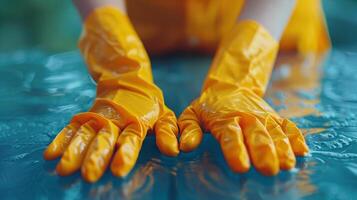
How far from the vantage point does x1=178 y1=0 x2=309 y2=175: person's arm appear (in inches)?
29.8

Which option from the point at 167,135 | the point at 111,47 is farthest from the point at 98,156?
the point at 111,47

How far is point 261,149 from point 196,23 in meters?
0.98

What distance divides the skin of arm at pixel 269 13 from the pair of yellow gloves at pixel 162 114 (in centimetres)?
3

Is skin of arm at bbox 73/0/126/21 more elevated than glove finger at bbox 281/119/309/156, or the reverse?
glove finger at bbox 281/119/309/156

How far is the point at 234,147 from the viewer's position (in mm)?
760

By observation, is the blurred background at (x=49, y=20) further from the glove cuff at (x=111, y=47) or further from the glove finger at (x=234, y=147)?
the glove finger at (x=234, y=147)

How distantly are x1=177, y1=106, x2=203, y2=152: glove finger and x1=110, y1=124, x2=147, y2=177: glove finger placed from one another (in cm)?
9

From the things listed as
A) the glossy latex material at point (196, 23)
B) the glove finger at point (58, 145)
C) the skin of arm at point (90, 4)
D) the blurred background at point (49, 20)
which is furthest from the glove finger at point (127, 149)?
the blurred background at point (49, 20)

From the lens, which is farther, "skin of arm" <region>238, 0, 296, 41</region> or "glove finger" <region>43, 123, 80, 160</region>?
"skin of arm" <region>238, 0, 296, 41</region>

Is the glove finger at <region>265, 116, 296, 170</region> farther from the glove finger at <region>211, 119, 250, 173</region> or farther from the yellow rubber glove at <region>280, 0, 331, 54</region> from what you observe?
the yellow rubber glove at <region>280, 0, 331, 54</region>

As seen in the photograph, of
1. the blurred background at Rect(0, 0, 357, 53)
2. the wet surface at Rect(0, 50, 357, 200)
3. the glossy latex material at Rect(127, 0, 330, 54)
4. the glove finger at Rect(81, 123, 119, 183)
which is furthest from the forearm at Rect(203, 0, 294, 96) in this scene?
the blurred background at Rect(0, 0, 357, 53)

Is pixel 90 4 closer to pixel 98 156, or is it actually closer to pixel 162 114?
pixel 162 114

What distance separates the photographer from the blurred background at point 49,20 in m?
2.44

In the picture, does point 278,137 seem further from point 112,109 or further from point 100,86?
point 100,86
